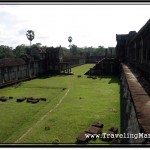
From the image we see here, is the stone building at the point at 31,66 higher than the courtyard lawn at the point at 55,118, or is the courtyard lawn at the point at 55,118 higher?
the stone building at the point at 31,66

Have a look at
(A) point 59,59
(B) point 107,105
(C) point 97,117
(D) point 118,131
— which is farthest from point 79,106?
(A) point 59,59

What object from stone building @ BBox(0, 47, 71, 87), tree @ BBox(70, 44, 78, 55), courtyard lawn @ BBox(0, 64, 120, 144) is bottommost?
courtyard lawn @ BBox(0, 64, 120, 144)

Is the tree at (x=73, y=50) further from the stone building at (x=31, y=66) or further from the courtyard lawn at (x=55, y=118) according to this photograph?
the courtyard lawn at (x=55, y=118)

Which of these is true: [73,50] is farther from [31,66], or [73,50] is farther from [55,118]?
[55,118]

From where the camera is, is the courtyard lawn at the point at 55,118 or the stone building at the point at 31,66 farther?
the stone building at the point at 31,66

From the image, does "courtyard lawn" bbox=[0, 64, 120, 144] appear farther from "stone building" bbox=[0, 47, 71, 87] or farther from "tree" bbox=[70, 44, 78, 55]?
"tree" bbox=[70, 44, 78, 55]

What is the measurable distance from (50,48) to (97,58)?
36018 mm

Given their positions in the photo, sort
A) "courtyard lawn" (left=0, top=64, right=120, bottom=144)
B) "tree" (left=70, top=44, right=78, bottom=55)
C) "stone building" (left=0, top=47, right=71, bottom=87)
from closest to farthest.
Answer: "courtyard lawn" (left=0, top=64, right=120, bottom=144) < "stone building" (left=0, top=47, right=71, bottom=87) < "tree" (left=70, top=44, right=78, bottom=55)

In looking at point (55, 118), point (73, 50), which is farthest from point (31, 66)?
point (73, 50)

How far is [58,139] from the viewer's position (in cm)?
1105

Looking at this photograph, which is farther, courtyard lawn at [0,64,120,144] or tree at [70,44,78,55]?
tree at [70,44,78,55]

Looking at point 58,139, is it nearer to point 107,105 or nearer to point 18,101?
point 107,105

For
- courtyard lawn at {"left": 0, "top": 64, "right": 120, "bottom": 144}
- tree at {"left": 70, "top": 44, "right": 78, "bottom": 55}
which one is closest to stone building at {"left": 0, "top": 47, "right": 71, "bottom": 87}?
courtyard lawn at {"left": 0, "top": 64, "right": 120, "bottom": 144}

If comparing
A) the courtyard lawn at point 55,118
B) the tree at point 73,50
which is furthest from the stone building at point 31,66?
the tree at point 73,50
